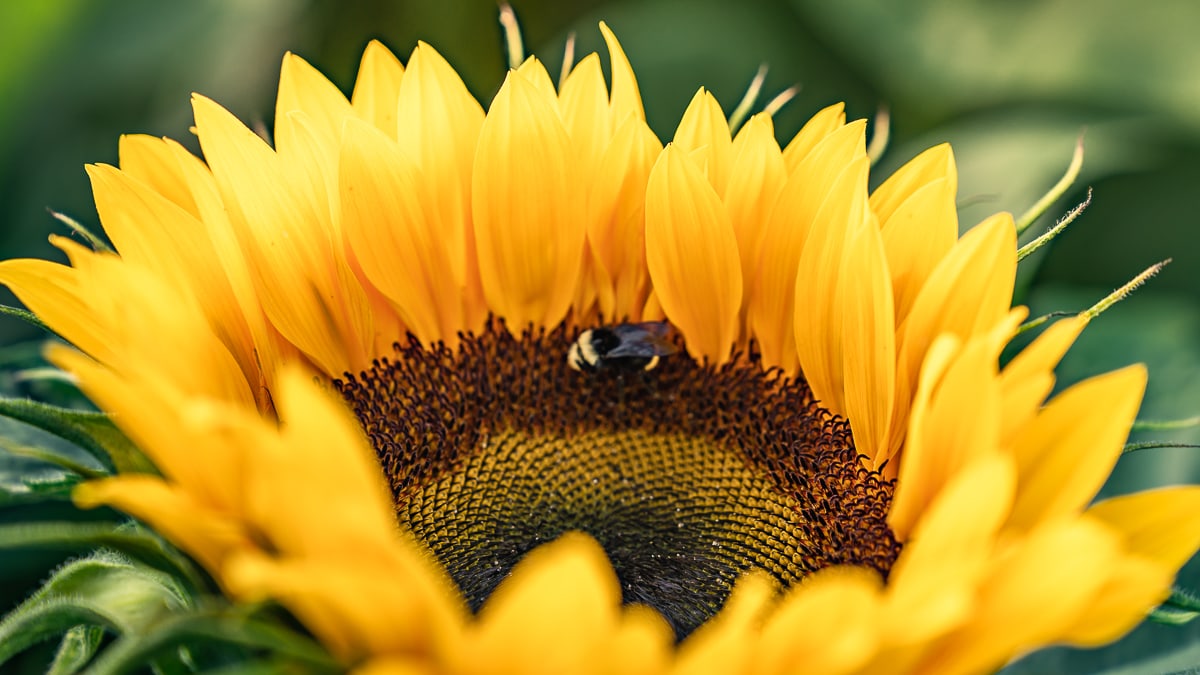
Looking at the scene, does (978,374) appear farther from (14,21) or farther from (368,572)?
(14,21)

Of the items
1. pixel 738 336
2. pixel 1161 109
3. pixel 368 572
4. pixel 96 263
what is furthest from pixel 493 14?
pixel 368 572

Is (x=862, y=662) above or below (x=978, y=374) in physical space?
below

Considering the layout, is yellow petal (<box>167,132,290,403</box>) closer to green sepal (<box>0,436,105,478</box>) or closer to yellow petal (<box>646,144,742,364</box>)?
green sepal (<box>0,436,105,478</box>)

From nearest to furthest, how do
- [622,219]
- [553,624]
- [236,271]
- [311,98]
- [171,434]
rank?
[553,624] → [171,434] → [236,271] → [311,98] → [622,219]

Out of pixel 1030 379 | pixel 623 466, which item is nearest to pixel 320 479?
pixel 1030 379

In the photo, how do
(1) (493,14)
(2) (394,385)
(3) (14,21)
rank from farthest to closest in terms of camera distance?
(1) (493,14) < (3) (14,21) < (2) (394,385)

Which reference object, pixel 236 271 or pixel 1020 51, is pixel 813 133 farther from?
pixel 1020 51

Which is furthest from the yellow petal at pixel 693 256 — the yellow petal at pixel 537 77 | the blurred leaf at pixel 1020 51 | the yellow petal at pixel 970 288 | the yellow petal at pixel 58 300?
the blurred leaf at pixel 1020 51
